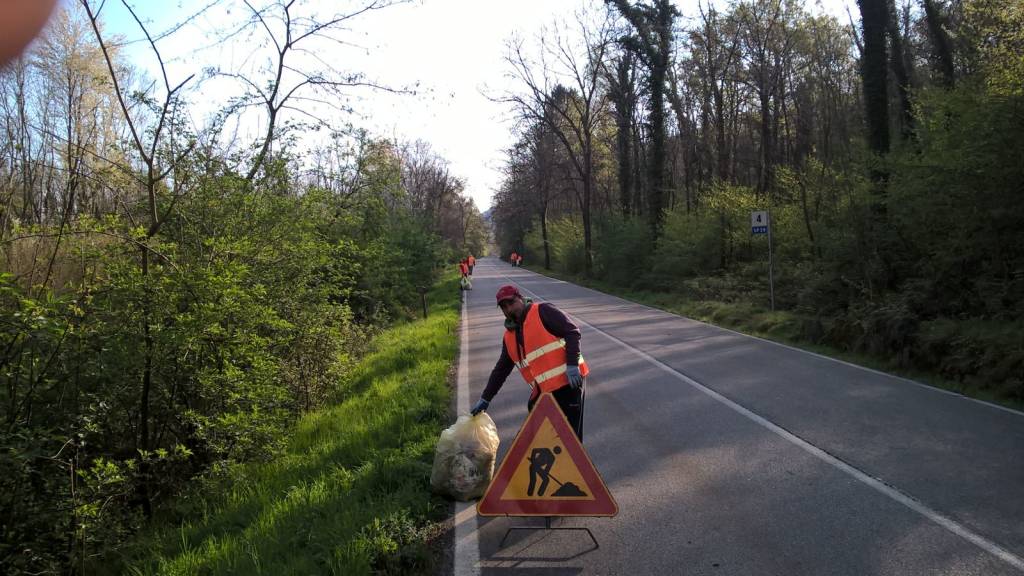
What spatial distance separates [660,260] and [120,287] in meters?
22.6

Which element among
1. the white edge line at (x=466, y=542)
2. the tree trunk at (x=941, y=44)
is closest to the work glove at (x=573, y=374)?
the white edge line at (x=466, y=542)

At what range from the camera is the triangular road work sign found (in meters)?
4.06

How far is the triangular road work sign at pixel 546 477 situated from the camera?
4062 millimetres

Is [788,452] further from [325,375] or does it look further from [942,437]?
[325,375]

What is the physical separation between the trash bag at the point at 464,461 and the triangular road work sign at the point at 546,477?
0.63 m

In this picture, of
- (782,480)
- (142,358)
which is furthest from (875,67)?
(142,358)

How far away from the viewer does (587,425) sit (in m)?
6.62

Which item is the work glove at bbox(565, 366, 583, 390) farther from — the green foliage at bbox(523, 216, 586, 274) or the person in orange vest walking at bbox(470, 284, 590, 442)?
the green foliage at bbox(523, 216, 586, 274)

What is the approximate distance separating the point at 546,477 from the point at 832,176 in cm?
1642

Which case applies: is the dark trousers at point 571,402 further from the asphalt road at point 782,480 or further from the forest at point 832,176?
the forest at point 832,176

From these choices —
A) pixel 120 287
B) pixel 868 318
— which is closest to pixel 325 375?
pixel 120 287

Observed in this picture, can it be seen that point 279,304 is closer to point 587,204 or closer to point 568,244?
point 587,204

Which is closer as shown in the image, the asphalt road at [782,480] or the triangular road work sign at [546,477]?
the asphalt road at [782,480]

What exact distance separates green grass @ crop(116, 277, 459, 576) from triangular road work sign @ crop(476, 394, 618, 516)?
0.65 m
